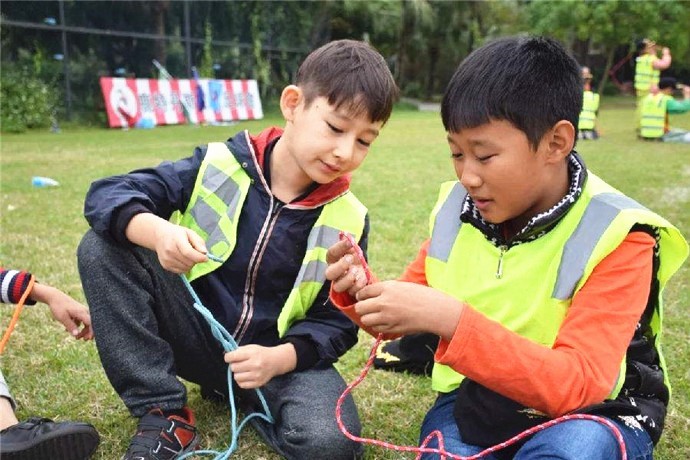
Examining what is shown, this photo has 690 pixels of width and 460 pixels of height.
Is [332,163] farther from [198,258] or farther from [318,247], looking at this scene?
[198,258]

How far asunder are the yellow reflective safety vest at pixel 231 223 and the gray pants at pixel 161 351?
0.43 ft

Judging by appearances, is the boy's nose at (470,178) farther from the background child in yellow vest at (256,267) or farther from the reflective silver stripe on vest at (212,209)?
the reflective silver stripe on vest at (212,209)

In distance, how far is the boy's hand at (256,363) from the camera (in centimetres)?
179

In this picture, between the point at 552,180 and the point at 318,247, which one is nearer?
the point at 552,180

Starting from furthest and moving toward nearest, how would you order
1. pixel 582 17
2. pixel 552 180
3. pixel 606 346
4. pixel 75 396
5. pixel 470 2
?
pixel 470 2
pixel 582 17
pixel 75 396
pixel 552 180
pixel 606 346

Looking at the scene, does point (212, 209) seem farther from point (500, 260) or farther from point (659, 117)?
point (659, 117)

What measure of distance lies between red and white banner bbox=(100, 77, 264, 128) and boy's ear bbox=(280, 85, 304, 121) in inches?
509

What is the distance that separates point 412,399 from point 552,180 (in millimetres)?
1014

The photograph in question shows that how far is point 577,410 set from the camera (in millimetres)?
1456

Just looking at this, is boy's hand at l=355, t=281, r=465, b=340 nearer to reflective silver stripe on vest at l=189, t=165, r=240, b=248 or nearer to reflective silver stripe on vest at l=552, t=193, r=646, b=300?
reflective silver stripe on vest at l=552, t=193, r=646, b=300

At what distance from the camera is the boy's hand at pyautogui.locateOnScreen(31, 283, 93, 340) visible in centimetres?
205

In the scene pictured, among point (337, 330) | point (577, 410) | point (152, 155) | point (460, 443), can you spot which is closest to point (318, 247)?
point (337, 330)

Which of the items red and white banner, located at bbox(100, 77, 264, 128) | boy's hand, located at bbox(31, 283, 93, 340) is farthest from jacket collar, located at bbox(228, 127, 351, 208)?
red and white banner, located at bbox(100, 77, 264, 128)

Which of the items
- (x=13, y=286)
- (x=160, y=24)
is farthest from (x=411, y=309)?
(x=160, y=24)
